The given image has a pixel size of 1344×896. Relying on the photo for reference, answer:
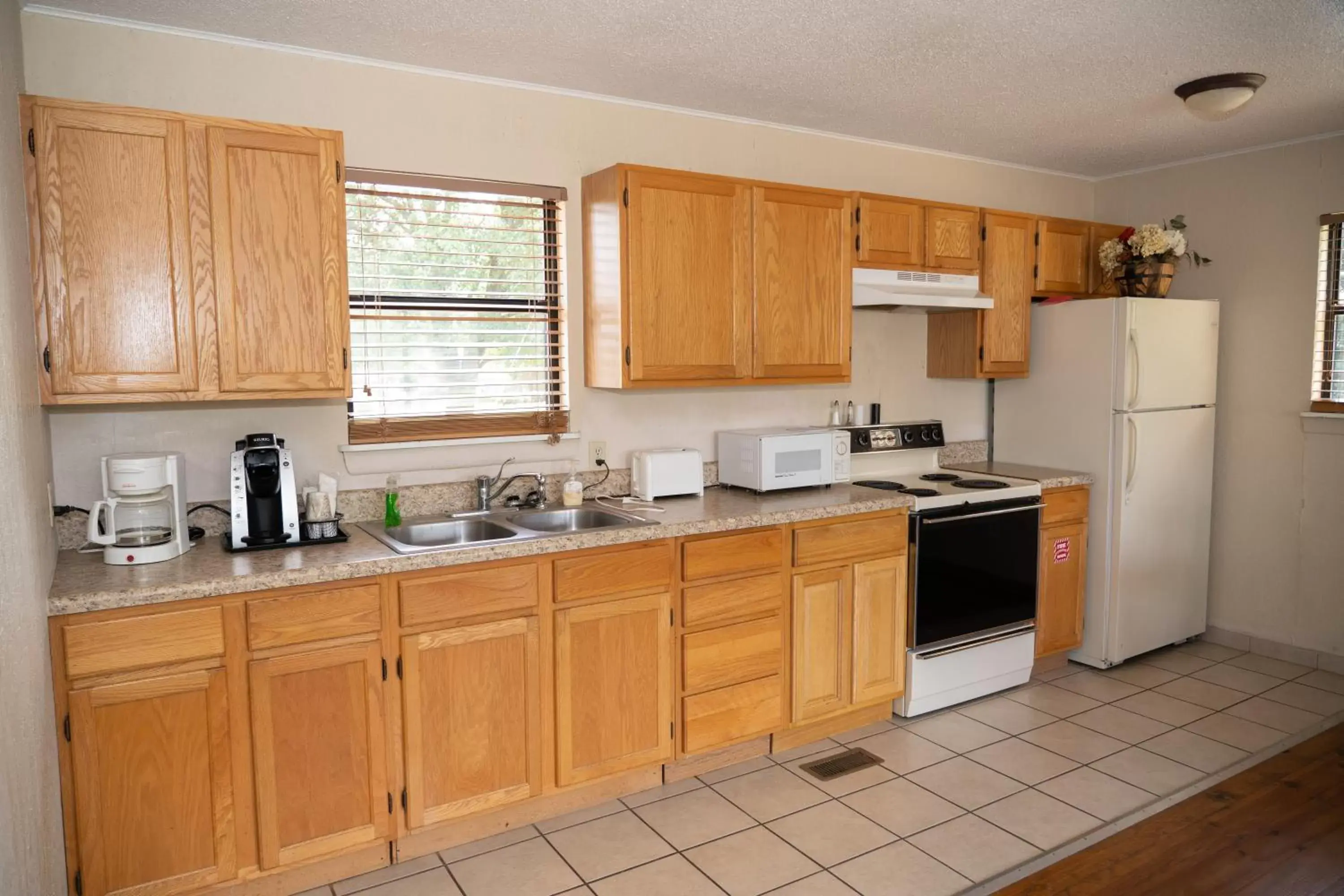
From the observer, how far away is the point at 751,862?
2646 mm

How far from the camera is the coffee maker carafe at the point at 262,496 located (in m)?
2.61

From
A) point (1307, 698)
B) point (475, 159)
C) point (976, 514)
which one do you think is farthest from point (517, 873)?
point (1307, 698)

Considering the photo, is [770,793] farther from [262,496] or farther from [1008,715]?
[262,496]

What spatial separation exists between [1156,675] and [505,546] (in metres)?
3.35

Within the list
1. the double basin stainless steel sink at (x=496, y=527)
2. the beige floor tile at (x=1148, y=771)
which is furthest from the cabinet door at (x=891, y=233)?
the beige floor tile at (x=1148, y=771)

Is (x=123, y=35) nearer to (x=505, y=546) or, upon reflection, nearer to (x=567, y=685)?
(x=505, y=546)

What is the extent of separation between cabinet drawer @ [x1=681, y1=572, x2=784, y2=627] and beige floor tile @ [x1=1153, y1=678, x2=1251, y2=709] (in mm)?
2079

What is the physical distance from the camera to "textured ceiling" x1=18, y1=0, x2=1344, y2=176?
2.62 metres

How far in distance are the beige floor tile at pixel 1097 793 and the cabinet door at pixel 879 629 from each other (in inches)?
27.2

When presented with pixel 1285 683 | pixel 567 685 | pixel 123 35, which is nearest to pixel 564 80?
pixel 123 35

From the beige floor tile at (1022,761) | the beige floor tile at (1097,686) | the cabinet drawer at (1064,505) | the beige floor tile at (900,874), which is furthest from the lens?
the cabinet drawer at (1064,505)

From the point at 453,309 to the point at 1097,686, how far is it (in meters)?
3.37

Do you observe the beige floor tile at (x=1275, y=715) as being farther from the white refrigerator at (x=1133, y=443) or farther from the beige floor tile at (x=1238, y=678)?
the white refrigerator at (x=1133, y=443)

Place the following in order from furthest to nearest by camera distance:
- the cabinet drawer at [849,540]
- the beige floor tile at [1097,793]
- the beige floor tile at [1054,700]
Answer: the beige floor tile at [1054,700] < the cabinet drawer at [849,540] < the beige floor tile at [1097,793]
